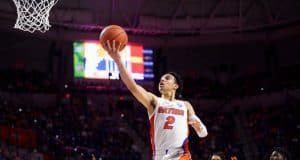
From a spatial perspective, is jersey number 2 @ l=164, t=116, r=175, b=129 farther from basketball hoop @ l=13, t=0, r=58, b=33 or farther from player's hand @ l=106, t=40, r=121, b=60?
basketball hoop @ l=13, t=0, r=58, b=33

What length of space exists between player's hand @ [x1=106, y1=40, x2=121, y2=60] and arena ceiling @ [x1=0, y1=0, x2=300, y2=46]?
63.2ft

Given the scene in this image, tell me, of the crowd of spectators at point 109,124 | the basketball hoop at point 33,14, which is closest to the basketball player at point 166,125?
the basketball hoop at point 33,14

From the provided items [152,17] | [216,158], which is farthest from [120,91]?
[216,158]

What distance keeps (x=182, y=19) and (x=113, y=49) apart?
69.7ft

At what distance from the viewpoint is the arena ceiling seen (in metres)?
24.2

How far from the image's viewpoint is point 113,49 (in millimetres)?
4539

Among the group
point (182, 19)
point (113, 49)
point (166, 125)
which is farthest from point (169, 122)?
point (182, 19)

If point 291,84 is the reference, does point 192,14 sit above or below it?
above

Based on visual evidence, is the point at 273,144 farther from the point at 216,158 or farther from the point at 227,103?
the point at 216,158

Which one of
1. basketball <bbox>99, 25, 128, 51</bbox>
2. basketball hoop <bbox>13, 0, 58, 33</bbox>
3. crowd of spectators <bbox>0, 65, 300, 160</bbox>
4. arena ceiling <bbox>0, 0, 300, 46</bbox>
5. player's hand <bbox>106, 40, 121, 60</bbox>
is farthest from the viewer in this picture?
arena ceiling <bbox>0, 0, 300, 46</bbox>

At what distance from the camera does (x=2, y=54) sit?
24031mm

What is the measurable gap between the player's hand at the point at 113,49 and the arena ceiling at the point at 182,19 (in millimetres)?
19250

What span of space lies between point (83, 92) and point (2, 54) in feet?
13.5

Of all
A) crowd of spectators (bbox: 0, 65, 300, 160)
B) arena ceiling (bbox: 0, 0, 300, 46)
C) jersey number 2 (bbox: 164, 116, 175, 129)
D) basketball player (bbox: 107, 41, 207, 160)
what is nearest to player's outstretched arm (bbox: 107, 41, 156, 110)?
basketball player (bbox: 107, 41, 207, 160)
